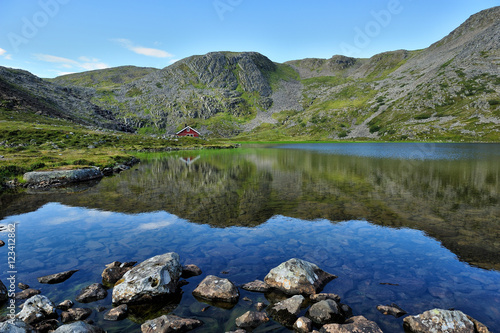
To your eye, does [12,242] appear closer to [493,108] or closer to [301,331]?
[301,331]

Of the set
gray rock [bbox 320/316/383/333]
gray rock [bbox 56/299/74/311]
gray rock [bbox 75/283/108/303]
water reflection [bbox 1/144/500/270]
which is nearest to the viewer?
gray rock [bbox 320/316/383/333]

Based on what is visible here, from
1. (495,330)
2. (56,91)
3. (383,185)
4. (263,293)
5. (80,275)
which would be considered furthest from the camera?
(56,91)

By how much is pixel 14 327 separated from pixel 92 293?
3.28 metres

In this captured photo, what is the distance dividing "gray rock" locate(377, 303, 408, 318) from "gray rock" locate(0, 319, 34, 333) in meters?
12.1

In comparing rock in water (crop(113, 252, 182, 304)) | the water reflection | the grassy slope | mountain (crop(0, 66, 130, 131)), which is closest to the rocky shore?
rock in water (crop(113, 252, 182, 304))

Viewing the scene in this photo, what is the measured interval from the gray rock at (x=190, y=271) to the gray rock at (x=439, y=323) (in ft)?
29.7

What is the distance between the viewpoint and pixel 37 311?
9266 mm

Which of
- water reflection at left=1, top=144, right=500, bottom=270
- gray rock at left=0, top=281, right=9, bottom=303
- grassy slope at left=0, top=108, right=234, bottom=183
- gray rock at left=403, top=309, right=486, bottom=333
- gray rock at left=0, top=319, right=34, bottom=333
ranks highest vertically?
grassy slope at left=0, top=108, right=234, bottom=183

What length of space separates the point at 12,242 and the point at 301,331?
18.5 m

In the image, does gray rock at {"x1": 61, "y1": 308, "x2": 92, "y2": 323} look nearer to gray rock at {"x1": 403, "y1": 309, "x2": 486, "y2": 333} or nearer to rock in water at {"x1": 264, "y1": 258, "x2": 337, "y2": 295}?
rock in water at {"x1": 264, "y1": 258, "x2": 337, "y2": 295}

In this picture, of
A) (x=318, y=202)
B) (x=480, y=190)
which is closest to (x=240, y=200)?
(x=318, y=202)

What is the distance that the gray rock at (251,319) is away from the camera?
9125 mm

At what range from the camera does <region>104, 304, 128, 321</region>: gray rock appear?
9499 mm

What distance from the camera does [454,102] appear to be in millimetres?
197625
